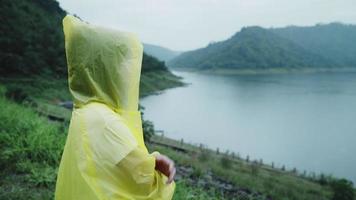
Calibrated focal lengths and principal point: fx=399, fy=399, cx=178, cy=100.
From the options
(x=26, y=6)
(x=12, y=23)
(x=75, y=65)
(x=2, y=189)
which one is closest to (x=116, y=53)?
(x=75, y=65)

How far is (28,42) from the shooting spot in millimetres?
39531

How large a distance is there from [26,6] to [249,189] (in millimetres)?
44021

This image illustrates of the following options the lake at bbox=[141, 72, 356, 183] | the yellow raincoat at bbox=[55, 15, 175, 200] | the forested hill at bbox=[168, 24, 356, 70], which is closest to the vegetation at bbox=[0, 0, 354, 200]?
the yellow raincoat at bbox=[55, 15, 175, 200]

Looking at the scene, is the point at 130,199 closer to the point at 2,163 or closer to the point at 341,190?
the point at 2,163

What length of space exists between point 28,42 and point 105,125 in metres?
41.2

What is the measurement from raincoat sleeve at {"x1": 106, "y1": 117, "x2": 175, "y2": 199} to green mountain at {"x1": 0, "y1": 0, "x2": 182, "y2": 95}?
36.0m

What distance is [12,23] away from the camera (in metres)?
39.5

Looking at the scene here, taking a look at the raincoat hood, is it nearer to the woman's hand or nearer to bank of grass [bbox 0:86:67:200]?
the woman's hand

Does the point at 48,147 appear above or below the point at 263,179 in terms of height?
above

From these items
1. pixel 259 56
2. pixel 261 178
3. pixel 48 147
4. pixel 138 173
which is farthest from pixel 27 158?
pixel 259 56

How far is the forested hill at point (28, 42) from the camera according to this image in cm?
3625

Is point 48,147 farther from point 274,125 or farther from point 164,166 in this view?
point 274,125

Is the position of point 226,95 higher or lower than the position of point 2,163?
lower

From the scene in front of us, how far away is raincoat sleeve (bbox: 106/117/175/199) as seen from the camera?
4.54ft
